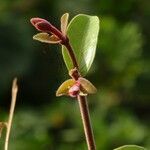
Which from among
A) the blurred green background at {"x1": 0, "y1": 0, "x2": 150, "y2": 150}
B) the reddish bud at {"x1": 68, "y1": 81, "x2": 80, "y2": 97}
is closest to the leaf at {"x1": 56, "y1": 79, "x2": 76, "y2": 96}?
the reddish bud at {"x1": 68, "y1": 81, "x2": 80, "y2": 97}

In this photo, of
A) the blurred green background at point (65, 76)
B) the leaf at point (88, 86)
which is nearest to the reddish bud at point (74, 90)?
the leaf at point (88, 86)

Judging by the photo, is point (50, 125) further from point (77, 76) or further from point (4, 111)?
point (77, 76)

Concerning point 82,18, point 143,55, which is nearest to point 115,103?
point 143,55

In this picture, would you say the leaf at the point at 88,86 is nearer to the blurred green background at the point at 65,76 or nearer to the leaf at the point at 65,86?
the leaf at the point at 65,86

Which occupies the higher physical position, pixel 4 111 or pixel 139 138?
pixel 4 111

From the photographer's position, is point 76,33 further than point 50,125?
No

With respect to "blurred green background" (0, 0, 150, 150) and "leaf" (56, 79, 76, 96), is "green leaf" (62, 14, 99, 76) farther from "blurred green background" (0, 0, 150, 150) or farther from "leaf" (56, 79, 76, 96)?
"blurred green background" (0, 0, 150, 150)

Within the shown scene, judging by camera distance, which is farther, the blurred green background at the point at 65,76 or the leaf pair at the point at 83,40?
the blurred green background at the point at 65,76
